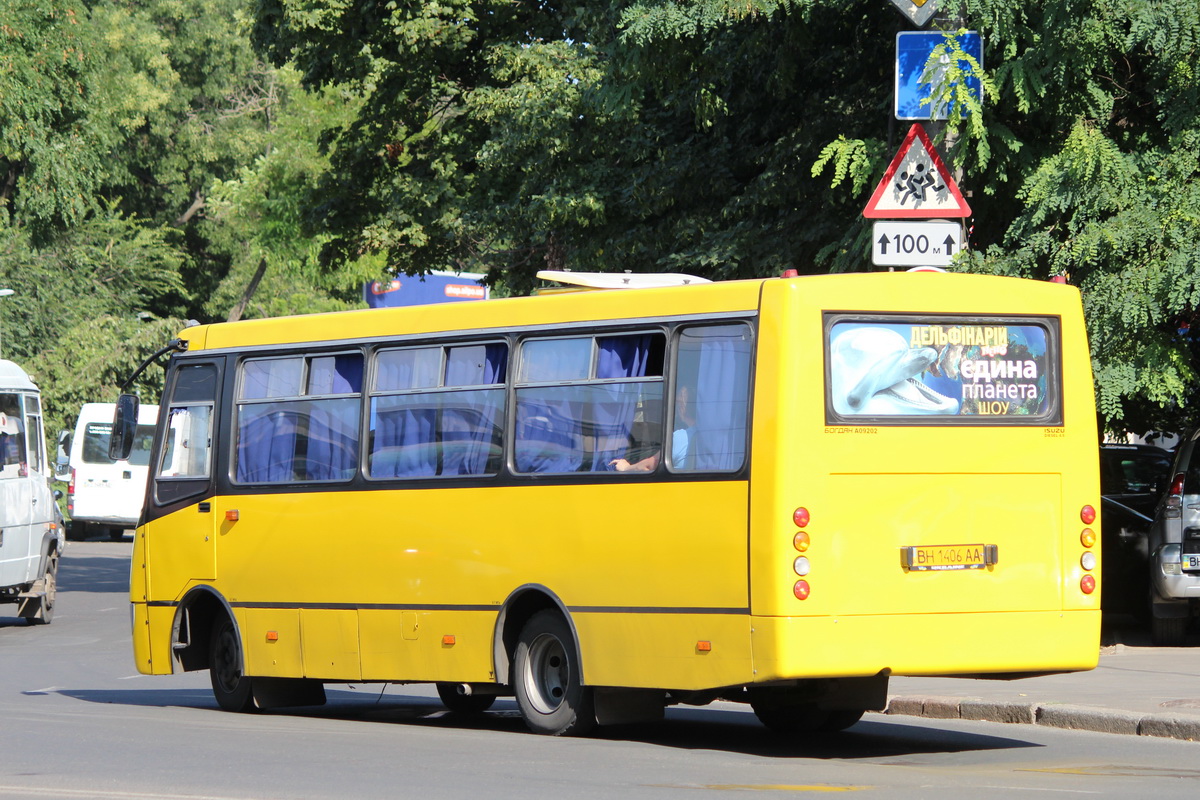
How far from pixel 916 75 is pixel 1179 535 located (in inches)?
224

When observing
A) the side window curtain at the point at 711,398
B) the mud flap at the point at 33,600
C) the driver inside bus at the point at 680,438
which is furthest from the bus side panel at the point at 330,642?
the mud flap at the point at 33,600

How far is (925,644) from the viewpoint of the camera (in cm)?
1051

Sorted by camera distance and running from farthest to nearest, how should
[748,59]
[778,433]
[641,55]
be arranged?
1. [748,59]
2. [641,55]
3. [778,433]

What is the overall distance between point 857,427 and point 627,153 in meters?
11.1

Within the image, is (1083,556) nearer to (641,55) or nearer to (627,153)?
(641,55)

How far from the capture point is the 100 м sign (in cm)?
1264

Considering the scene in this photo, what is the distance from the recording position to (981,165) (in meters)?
15.2

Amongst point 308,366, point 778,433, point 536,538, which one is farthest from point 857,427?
point 308,366

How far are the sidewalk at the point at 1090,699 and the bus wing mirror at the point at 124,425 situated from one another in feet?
19.1

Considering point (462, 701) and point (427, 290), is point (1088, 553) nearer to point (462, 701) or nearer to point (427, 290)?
point (462, 701)

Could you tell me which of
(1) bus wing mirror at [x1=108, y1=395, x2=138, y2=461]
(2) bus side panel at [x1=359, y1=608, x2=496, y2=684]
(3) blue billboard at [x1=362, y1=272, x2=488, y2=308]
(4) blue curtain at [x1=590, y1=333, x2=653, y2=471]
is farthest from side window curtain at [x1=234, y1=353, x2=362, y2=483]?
(3) blue billboard at [x1=362, y1=272, x2=488, y2=308]

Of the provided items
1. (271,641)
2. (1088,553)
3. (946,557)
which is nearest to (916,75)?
(1088,553)

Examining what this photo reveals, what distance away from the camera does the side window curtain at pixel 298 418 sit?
13070mm

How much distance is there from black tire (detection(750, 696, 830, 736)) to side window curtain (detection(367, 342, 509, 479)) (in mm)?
2332
